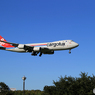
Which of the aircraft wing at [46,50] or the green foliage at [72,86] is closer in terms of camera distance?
the green foliage at [72,86]

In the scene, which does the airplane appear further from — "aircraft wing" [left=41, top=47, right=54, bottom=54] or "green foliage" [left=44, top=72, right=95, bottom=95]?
"green foliage" [left=44, top=72, right=95, bottom=95]

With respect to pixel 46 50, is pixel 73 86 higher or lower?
lower

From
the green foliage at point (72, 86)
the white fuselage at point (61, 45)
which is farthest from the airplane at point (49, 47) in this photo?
the green foliage at point (72, 86)

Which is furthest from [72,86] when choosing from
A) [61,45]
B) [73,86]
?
[61,45]

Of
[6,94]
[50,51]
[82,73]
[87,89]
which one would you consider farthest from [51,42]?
[6,94]

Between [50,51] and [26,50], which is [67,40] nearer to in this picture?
[50,51]

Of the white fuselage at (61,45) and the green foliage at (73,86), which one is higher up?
the white fuselage at (61,45)

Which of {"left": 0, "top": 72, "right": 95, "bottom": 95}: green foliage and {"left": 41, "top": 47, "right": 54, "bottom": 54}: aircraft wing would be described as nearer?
{"left": 0, "top": 72, "right": 95, "bottom": 95}: green foliage

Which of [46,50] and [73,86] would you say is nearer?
[73,86]

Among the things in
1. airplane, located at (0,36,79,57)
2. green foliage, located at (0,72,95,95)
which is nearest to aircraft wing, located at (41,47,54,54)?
airplane, located at (0,36,79,57)

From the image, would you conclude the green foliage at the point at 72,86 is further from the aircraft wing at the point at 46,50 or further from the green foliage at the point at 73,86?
the aircraft wing at the point at 46,50

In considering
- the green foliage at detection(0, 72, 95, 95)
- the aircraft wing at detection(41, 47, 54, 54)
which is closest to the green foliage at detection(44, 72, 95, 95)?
the green foliage at detection(0, 72, 95, 95)

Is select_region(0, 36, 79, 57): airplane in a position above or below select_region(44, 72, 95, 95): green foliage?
above

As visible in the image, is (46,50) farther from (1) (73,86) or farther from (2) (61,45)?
(1) (73,86)
